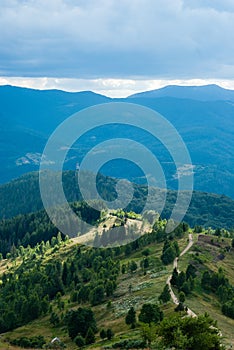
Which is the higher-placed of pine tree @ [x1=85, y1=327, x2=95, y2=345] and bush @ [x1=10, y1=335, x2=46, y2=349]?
pine tree @ [x1=85, y1=327, x2=95, y2=345]

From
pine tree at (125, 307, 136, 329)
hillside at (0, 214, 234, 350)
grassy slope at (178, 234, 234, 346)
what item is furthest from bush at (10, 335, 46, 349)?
grassy slope at (178, 234, 234, 346)

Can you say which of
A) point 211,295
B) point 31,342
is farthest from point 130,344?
point 211,295

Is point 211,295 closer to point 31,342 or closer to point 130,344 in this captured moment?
point 31,342

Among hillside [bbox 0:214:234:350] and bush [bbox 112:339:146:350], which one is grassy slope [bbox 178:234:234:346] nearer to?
hillside [bbox 0:214:234:350]

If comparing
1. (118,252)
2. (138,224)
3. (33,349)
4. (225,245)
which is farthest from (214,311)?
(138,224)

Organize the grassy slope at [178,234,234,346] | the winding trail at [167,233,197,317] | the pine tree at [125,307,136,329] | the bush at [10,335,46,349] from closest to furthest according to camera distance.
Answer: the winding trail at [167,233,197,317] → the grassy slope at [178,234,234,346] → the pine tree at [125,307,136,329] → the bush at [10,335,46,349]

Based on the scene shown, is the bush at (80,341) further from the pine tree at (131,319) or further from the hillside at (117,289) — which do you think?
the pine tree at (131,319)

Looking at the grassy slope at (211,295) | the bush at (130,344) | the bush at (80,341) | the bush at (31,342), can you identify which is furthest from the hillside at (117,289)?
the bush at (80,341)

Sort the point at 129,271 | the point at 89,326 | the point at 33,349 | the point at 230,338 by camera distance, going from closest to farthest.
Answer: the point at 230,338 → the point at 33,349 → the point at 89,326 → the point at 129,271

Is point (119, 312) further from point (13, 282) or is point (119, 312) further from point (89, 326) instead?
point (13, 282)
